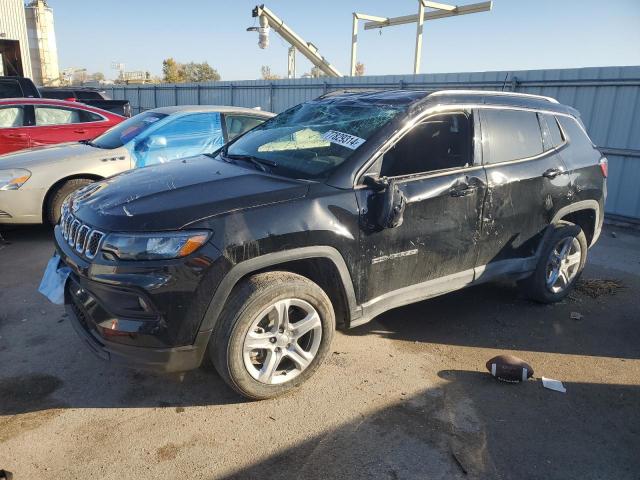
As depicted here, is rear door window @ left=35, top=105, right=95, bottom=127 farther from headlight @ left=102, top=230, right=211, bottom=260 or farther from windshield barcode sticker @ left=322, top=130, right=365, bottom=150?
headlight @ left=102, top=230, right=211, bottom=260

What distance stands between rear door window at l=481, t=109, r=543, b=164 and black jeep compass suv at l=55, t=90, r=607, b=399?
0.01 metres

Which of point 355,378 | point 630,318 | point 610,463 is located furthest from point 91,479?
point 630,318

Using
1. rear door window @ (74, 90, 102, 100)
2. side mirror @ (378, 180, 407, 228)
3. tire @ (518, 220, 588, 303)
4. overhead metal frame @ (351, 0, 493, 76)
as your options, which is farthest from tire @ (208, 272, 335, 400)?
overhead metal frame @ (351, 0, 493, 76)

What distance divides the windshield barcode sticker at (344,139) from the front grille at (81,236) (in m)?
1.63

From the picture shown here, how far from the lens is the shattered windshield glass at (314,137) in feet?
10.9

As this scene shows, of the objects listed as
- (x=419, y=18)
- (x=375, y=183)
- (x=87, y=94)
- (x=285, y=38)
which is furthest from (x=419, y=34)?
(x=375, y=183)

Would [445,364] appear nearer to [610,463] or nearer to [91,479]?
[610,463]

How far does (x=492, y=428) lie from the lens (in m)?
2.85

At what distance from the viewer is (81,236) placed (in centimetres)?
287

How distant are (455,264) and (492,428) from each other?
1.22m

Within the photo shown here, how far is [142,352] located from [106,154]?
404 centimetres

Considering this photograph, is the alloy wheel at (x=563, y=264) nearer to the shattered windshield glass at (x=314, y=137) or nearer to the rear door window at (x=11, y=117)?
the shattered windshield glass at (x=314, y=137)

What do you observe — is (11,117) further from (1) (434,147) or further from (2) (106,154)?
(1) (434,147)

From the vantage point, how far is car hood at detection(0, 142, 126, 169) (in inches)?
221
